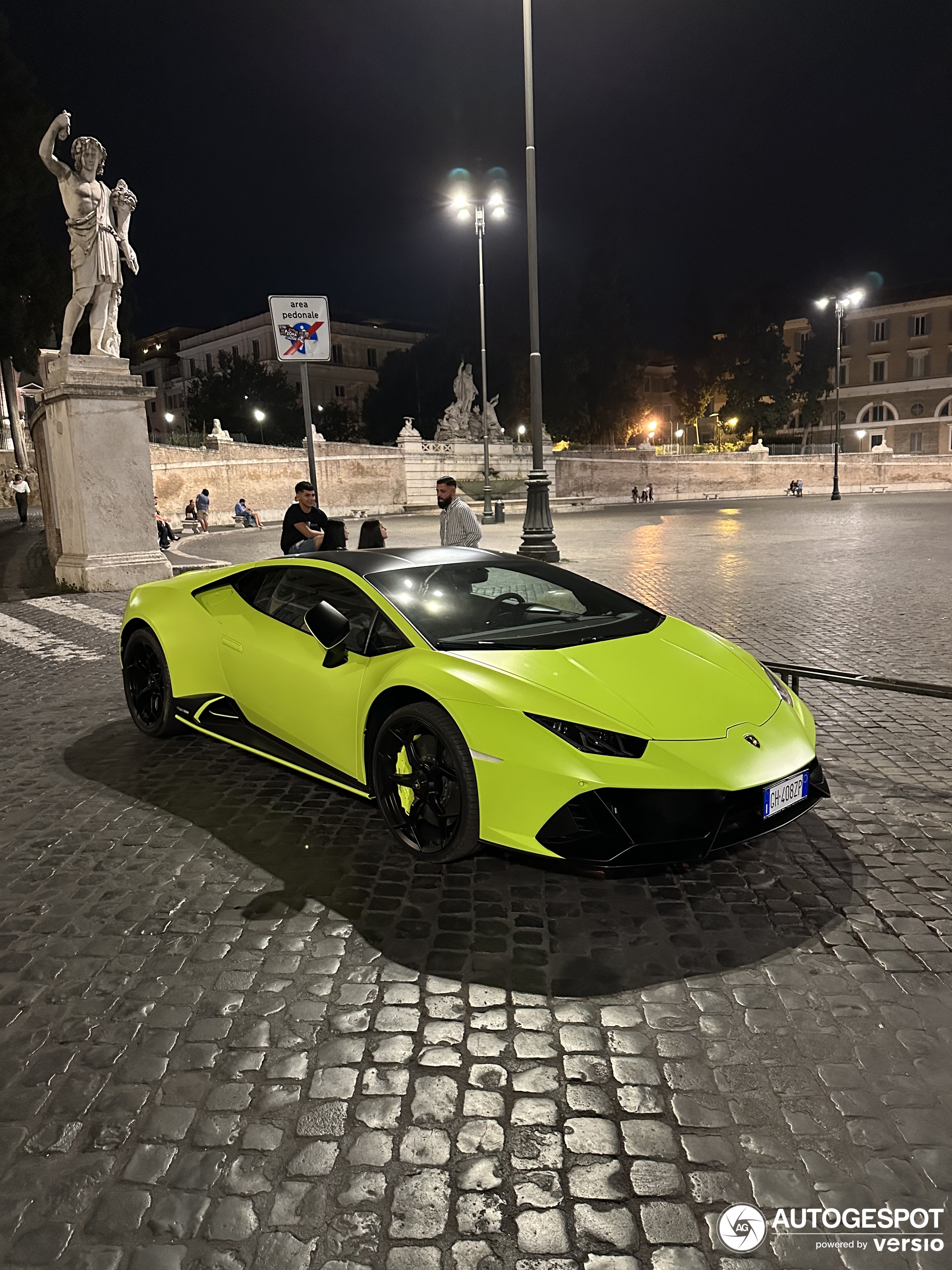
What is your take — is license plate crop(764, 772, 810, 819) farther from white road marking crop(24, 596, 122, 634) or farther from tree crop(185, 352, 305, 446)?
tree crop(185, 352, 305, 446)

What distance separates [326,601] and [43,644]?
6.10 m

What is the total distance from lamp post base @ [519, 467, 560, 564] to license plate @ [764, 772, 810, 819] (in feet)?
39.4

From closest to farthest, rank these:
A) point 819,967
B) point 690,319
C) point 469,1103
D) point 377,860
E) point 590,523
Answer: point 469,1103 < point 819,967 < point 377,860 < point 590,523 < point 690,319

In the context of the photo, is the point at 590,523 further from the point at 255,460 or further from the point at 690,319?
the point at 690,319

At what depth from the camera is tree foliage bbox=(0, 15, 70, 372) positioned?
3512 centimetres

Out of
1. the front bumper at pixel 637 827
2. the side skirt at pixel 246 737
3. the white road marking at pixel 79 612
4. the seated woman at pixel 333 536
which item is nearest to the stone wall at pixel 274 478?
the white road marking at pixel 79 612

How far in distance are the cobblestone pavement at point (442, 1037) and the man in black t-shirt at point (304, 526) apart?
4.17m

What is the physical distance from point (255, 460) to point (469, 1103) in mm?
46285

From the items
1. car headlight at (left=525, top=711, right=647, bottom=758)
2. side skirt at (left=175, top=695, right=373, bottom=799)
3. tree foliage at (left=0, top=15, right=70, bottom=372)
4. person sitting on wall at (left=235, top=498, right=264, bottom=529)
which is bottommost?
person sitting on wall at (left=235, top=498, right=264, bottom=529)

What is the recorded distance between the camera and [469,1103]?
2.36 meters


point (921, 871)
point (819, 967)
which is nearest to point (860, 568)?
point (921, 871)

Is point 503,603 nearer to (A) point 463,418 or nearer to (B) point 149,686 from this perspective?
(B) point 149,686

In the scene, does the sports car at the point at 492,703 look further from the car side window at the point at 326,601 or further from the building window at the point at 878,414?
the building window at the point at 878,414

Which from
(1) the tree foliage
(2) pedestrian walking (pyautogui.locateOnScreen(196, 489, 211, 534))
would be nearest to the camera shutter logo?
Answer: (2) pedestrian walking (pyautogui.locateOnScreen(196, 489, 211, 534))
